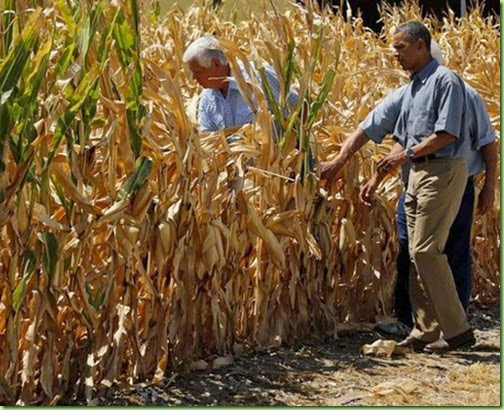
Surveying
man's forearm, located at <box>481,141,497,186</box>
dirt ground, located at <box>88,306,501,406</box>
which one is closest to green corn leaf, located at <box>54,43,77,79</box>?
dirt ground, located at <box>88,306,501,406</box>

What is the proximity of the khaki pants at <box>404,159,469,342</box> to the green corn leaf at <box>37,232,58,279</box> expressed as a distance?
6.08ft

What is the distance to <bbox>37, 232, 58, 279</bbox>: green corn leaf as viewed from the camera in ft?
12.1

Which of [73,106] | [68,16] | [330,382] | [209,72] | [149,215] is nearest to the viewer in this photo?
[73,106]

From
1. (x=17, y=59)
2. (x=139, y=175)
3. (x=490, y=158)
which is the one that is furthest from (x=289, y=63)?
(x=17, y=59)

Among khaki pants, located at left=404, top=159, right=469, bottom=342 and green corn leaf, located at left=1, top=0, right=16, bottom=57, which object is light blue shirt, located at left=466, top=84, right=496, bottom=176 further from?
green corn leaf, located at left=1, top=0, right=16, bottom=57

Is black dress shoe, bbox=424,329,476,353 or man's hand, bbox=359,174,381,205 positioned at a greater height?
man's hand, bbox=359,174,381,205

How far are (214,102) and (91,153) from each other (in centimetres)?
136

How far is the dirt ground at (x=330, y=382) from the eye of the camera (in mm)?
4195

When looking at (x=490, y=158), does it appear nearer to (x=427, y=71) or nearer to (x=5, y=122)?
(x=427, y=71)

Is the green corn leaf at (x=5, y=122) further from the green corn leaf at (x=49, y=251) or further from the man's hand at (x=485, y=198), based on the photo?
the man's hand at (x=485, y=198)

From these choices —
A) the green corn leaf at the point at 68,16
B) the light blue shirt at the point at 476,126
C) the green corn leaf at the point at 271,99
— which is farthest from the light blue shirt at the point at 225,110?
the green corn leaf at the point at 68,16

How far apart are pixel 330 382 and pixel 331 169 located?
1068 millimetres

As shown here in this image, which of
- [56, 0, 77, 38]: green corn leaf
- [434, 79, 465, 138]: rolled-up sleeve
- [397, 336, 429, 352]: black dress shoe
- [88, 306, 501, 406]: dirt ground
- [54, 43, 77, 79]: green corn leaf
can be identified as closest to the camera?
[54, 43, 77, 79]: green corn leaf

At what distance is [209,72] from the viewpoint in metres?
5.04
